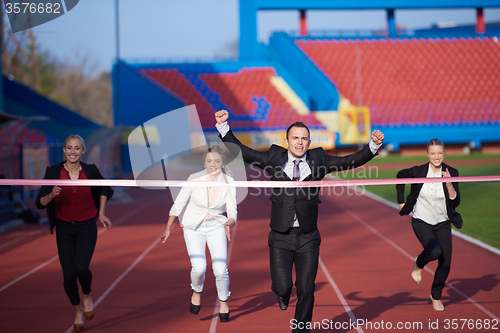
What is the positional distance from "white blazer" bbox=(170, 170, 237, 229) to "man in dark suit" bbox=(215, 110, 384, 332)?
97cm

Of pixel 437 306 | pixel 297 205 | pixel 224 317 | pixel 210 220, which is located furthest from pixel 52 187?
pixel 437 306

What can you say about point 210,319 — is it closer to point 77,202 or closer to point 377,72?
point 77,202

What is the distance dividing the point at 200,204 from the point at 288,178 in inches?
49.9

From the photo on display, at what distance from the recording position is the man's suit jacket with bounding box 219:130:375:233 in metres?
5.05

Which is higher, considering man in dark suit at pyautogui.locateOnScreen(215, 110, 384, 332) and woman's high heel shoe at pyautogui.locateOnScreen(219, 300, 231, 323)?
man in dark suit at pyautogui.locateOnScreen(215, 110, 384, 332)

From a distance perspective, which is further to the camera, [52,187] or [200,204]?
[200,204]

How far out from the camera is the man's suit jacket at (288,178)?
505cm

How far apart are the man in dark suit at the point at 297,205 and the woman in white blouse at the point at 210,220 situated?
3.08 ft

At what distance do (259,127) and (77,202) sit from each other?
32.6 metres

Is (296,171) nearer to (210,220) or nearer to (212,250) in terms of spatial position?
(210,220)

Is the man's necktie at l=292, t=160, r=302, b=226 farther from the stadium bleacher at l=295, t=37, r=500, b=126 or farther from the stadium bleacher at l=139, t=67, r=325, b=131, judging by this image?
the stadium bleacher at l=295, t=37, r=500, b=126

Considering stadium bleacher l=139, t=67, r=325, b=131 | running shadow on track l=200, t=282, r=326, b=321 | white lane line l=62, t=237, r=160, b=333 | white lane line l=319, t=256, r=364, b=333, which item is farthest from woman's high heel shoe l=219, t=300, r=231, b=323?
stadium bleacher l=139, t=67, r=325, b=131

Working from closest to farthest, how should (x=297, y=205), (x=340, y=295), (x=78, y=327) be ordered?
(x=297, y=205), (x=78, y=327), (x=340, y=295)

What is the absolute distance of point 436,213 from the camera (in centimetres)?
645
